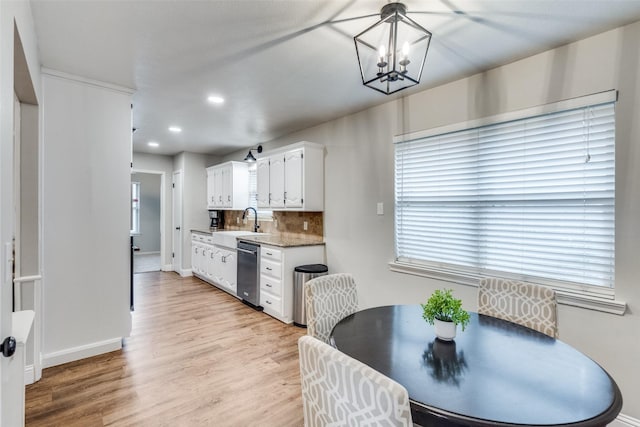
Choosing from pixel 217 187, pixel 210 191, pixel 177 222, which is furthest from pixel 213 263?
pixel 177 222

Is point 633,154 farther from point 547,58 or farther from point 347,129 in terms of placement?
point 347,129

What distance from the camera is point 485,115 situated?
8.36 ft

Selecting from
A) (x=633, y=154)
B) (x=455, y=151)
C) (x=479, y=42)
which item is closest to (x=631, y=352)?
(x=633, y=154)

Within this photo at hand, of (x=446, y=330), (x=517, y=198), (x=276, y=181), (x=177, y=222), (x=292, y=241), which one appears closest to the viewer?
(x=446, y=330)

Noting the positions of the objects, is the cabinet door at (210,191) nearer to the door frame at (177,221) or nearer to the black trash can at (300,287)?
the door frame at (177,221)

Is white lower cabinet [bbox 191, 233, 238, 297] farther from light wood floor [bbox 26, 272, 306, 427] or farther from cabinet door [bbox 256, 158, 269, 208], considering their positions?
light wood floor [bbox 26, 272, 306, 427]

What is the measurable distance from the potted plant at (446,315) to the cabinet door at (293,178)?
265 cm

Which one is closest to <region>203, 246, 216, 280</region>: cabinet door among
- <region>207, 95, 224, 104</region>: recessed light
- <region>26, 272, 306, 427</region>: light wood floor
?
<region>26, 272, 306, 427</region>: light wood floor

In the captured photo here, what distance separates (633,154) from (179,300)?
501 centimetres

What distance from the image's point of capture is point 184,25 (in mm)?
1939

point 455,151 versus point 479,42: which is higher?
point 479,42

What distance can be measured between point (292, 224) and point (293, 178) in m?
0.86

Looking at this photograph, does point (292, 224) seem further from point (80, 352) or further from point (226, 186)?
point (80, 352)

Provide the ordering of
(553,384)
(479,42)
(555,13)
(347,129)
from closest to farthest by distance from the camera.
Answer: (553,384), (555,13), (479,42), (347,129)
